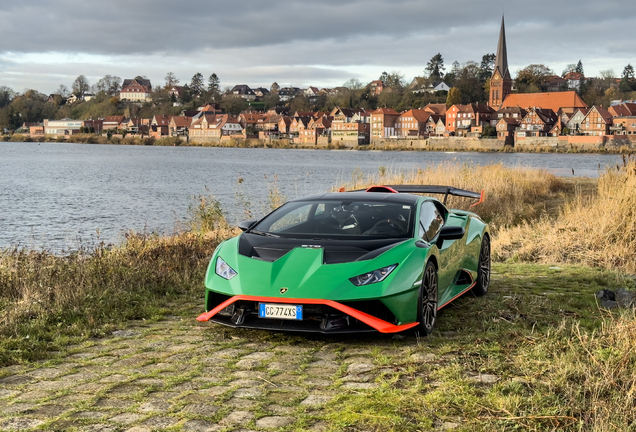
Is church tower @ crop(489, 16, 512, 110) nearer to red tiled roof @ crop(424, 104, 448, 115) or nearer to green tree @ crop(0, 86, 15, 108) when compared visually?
red tiled roof @ crop(424, 104, 448, 115)

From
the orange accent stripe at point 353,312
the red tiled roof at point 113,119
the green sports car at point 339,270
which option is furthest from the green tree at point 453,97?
the orange accent stripe at point 353,312

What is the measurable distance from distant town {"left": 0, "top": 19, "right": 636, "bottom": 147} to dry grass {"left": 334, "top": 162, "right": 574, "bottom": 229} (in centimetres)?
10828

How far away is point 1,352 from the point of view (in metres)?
5.62

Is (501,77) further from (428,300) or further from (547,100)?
(428,300)

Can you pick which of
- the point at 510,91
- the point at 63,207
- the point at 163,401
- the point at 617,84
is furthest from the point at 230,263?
the point at 617,84

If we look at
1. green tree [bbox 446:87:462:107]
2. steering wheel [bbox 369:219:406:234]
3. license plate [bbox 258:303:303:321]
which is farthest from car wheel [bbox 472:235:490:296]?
green tree [bbox 446:87:462:107]

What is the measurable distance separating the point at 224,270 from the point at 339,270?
3.77 ft

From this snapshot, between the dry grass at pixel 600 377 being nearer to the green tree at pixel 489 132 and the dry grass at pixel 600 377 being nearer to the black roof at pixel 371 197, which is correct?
the black roof at pixel 371 197

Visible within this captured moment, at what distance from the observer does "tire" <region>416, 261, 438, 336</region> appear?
611 centimetres

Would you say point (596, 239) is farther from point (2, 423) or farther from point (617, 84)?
point (617, 84)

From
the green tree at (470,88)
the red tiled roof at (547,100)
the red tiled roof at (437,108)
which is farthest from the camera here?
the green tree at (470,88)

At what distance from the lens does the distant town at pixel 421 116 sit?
13788 centimetres

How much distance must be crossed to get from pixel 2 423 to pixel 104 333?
2386mm

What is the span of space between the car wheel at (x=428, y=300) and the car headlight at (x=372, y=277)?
458mm
